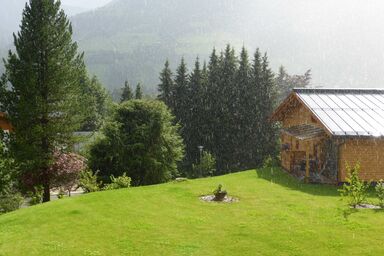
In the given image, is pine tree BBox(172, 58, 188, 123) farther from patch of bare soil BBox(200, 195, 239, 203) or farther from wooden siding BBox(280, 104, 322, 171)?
patch of bare soil BBox(200, 195, 239, 203)

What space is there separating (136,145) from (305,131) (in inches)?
630

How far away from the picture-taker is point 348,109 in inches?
1133

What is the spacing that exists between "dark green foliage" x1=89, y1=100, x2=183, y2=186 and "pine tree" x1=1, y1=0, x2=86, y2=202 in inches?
309

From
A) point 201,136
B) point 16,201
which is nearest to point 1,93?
point 16,201

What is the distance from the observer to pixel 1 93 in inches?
1187

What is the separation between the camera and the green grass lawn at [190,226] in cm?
1424

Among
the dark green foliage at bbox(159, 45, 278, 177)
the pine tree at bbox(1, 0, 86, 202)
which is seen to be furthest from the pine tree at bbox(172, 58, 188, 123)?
the pine tree at bbox(1, 0, 86, 202)

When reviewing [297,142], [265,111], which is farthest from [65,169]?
[265,111]

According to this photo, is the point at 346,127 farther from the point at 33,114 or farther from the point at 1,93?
the point at 1,93

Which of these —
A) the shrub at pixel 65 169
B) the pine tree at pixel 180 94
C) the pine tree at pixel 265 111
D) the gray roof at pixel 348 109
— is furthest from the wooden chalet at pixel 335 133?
the pine tree at pixel 180 94

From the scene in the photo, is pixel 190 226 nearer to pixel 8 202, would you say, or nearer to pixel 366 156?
pixel 366 156

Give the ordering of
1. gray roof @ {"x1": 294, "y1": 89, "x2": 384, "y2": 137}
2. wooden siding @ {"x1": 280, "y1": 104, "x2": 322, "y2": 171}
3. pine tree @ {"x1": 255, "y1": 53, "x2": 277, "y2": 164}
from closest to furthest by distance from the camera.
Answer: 1. gray roof @ {"x1": 294, "y1": 89, "x2": 384, "y2": 137}
2. wooden siding @ {"x1": 280, "y1": 104, "x2": 322, "y2": 171}
3. pine tree @ {"x1": 255, "y1": 53, "x2": 277, "y2": 164}

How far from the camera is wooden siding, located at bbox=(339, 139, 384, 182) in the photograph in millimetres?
25766

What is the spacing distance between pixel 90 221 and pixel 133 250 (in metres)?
3.84
